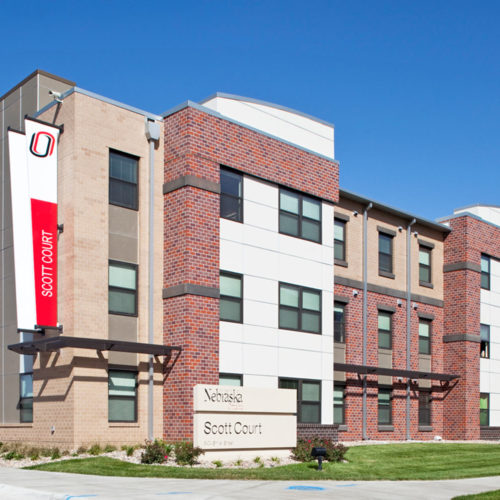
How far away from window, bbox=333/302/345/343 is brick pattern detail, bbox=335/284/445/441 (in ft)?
0.68

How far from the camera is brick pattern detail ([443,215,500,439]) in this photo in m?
35.3

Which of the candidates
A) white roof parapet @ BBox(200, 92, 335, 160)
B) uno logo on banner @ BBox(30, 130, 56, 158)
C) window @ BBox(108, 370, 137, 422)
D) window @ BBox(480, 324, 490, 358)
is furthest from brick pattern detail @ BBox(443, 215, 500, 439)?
uno logo on banner @ BBox(30, 130, 56, 158)

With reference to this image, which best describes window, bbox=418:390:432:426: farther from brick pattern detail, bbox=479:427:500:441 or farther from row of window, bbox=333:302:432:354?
brick pattern detail, bbox=479:427:500:441

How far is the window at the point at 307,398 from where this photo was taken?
26953 millimetres

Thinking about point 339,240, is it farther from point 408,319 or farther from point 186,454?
point 186,454

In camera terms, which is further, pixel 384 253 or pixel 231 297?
pixel 384 253

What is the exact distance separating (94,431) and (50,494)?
8.37m

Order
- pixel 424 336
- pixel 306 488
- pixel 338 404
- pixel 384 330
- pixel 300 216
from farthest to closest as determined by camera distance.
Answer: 1. pixel 424 336
2. pixel 384 330
3. pixel 338 404
4. pixel 300 216
5. pixel 306 488

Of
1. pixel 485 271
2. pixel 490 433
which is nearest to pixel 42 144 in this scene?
pixel 485 271

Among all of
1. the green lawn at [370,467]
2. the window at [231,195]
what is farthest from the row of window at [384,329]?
the window at [231,195]

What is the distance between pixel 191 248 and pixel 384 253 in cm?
1315

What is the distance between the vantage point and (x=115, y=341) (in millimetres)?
22172

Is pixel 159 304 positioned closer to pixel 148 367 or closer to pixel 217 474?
pixel 148 367

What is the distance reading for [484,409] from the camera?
37.0 metres
